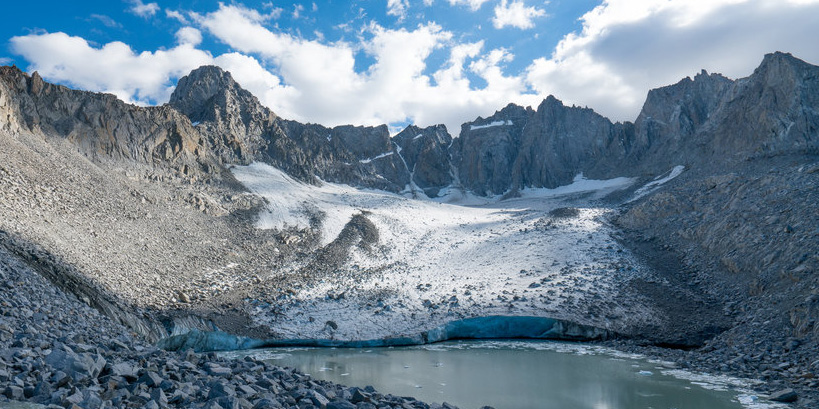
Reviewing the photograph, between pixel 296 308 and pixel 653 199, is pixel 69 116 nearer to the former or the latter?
pixel 296 308

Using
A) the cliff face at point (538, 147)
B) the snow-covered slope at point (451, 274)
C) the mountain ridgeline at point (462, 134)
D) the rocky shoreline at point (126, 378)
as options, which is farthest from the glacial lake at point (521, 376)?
the cliff face at point (538, 147)

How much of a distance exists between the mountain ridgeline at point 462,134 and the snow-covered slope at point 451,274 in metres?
11.0

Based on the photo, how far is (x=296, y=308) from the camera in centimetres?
2302

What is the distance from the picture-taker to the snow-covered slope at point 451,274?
22.2 meters

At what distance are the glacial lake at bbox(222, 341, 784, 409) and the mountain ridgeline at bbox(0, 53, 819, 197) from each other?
29608mm

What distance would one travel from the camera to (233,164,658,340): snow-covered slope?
22.2 metres

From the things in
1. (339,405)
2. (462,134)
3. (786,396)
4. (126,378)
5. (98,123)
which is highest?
(462,134)

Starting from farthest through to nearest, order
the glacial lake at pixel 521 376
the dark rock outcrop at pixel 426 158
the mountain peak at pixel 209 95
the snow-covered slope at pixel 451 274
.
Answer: the dark rock outcrop at pixel 426 158
the mountain peak at pixel 209 95
the snow-covered slope at pixel 451 274
the glacial lake at pixel 521 376

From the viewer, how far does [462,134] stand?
134m

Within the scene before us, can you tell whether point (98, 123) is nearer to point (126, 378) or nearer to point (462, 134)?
point (126, 378)

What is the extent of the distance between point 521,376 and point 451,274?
1479 centimetres

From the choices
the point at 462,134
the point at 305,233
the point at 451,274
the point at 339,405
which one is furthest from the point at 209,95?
the point at 462,134

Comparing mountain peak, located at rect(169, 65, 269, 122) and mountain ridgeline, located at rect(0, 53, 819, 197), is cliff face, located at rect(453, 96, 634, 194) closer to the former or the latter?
mountain ridgeline, located at rect(0, 53, 819, 197)

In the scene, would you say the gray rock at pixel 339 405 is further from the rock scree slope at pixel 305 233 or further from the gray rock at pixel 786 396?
the gray rock at pixel 786 396
